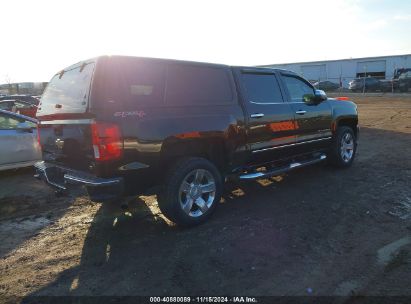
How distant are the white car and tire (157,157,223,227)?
14.1ft

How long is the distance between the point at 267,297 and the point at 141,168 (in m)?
1.85

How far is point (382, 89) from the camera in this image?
122ft

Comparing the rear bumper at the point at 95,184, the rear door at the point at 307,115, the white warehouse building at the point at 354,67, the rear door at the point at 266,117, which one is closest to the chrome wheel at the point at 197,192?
the rear bumper at the point at 95,184

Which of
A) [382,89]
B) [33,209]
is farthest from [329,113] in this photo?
[382,89]

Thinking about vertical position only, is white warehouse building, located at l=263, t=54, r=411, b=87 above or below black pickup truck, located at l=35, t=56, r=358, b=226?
above

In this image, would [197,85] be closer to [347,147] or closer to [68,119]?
[68,119]

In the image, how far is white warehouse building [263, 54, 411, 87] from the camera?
161 feet

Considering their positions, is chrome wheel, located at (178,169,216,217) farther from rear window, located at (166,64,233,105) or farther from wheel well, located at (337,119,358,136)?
wheel well, located at (337,119,358,136)

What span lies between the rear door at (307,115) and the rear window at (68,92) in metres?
3.19

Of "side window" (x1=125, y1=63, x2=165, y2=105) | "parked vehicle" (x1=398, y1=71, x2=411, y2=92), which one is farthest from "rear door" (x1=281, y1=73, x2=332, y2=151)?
"parked vehicle" (x1=398, y1=71, x2=411, y2=92)

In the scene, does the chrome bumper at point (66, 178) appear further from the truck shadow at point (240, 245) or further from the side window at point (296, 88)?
the side window at point (296, 88)

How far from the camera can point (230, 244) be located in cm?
404

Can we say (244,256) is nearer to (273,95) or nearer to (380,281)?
(380,281)

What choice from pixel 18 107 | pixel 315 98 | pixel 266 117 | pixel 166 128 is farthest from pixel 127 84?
pixel 18 107
